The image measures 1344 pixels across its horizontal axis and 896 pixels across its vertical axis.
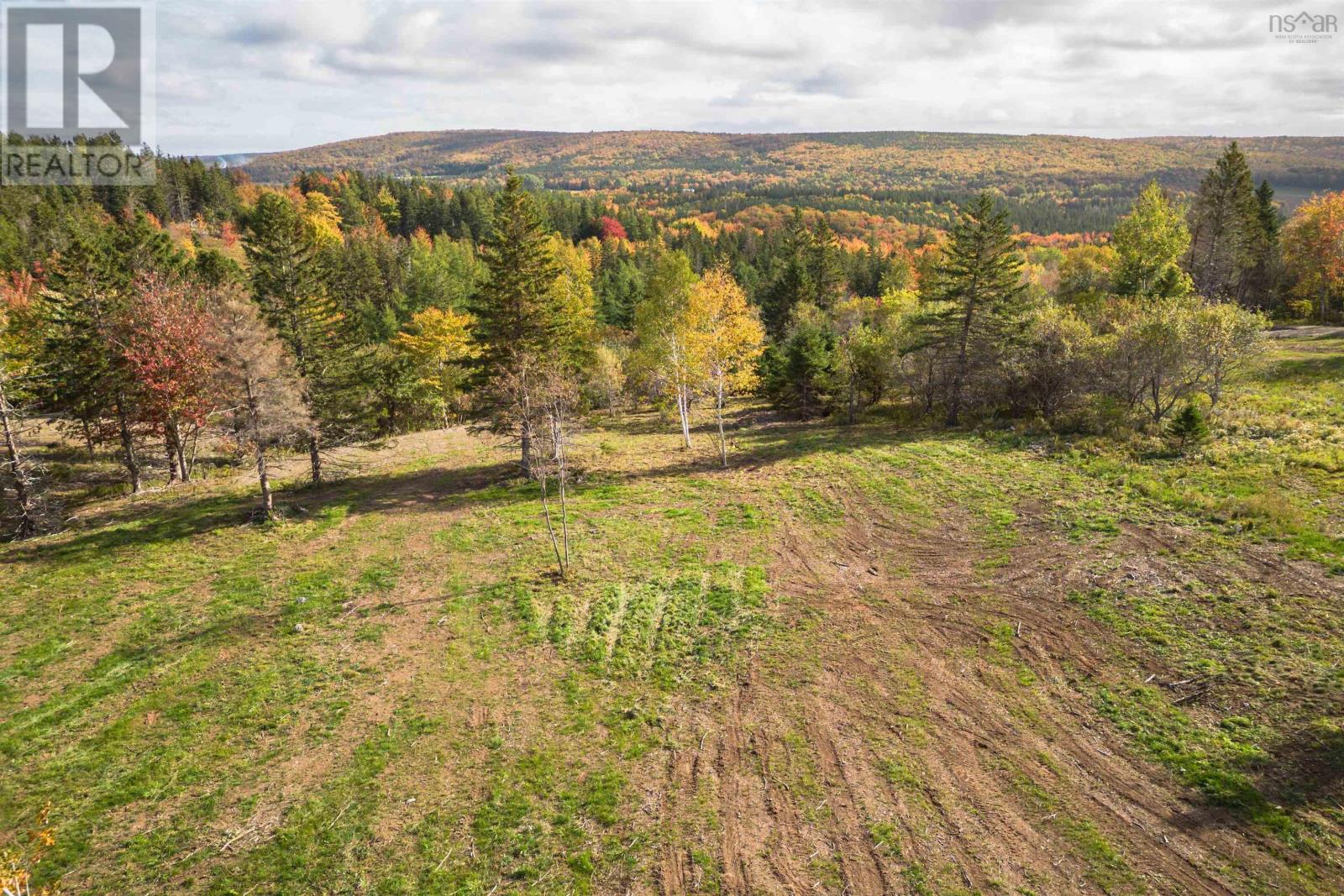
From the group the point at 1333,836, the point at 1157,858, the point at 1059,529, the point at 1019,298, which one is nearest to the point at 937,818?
A: the point at 1157,858

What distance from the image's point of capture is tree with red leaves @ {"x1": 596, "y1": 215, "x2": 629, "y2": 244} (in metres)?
135

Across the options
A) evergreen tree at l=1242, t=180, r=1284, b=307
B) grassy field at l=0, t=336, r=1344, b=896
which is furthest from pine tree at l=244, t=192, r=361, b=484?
evergreen tree at l=1242, t=180, r=1284, b=307

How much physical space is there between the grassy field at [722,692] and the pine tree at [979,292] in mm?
10625

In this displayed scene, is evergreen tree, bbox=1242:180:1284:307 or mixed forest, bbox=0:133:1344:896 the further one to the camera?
evergreen tree, bbox=1242:180:1284:307

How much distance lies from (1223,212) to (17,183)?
158 m

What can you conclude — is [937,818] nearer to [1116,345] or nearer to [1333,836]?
[1333,836]

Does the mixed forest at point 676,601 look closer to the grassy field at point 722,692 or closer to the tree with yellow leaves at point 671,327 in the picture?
the grassy field at point 722,692

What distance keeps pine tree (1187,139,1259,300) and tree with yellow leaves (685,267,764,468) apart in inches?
1519

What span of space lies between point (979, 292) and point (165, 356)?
43.7 metres

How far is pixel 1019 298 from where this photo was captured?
39156 mm

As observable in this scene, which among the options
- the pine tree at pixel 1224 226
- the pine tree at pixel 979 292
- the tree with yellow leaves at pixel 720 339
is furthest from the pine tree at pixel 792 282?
the pine tree at pixel 1224 226

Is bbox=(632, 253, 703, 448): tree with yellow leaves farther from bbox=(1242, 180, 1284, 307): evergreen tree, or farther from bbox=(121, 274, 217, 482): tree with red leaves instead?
bbox=(1242, 180, 1284, 307): evergreen tree

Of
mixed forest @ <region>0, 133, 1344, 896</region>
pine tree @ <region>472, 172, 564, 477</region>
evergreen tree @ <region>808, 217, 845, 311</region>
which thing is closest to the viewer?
mixed forest @ <region>0, 133, 1344, 896</region>

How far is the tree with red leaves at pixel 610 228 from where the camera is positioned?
134750mm
